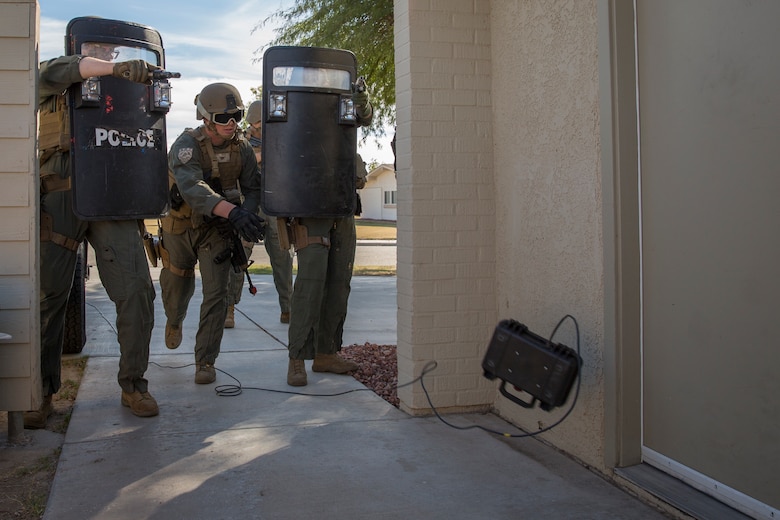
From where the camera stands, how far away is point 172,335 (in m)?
6.11

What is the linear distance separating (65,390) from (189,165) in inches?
65.9

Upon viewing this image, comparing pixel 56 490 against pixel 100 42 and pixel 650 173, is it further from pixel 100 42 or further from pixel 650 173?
pixel 650 173

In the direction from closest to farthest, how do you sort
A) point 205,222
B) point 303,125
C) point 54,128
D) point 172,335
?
point 54,128
point 303,125
point 205,222
point 172,335

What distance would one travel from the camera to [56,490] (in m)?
3.44

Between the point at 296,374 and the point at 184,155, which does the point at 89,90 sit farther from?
the point at 296,374

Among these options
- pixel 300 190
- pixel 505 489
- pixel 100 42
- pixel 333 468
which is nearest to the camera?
pixel 505 489

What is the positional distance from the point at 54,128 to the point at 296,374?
213 centimetres

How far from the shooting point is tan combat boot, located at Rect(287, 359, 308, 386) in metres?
5.35

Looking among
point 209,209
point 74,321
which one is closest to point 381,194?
point 74,321

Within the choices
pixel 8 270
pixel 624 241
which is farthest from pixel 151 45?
pixel 624 241

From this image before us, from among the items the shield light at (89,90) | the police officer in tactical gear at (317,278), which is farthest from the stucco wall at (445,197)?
the shield light at (89,90)

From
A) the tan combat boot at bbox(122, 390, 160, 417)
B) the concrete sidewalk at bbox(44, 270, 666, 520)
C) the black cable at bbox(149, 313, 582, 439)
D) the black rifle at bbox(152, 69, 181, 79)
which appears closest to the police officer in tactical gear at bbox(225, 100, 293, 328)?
the black cable at bbox(149, 313, 582, 439)

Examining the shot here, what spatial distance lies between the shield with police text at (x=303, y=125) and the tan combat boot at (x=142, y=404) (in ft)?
4.46

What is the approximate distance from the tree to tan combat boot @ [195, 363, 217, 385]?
4267mm
